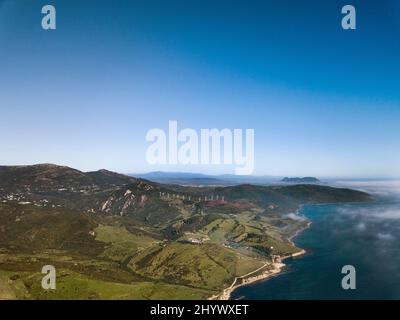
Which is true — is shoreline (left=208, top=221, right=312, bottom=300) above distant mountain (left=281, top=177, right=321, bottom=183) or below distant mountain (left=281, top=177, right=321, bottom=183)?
below

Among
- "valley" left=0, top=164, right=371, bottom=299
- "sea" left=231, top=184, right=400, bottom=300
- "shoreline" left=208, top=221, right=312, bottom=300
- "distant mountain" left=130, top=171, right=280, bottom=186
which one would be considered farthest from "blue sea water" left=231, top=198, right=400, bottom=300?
"distant mountain" left=130, top=171, right=280, bottom=186

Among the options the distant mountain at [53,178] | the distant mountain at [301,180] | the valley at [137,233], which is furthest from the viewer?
the distant mountain at [301,180]

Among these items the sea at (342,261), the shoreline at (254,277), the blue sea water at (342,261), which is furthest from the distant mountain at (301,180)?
the shoreline at (254,277)

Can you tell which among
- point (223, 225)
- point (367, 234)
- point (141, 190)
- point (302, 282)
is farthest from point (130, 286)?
point (141, 190)

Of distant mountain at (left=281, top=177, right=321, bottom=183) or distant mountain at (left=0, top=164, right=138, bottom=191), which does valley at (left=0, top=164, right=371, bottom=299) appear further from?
distant mountain at (left=281, top=177, right=321, bottom=183)

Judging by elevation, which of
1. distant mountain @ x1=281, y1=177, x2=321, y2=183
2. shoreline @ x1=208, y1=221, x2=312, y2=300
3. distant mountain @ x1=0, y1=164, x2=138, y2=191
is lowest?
shoreline @ x1=208, y1=221, x2=312, y2=300

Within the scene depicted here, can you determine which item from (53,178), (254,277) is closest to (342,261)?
(254,277)

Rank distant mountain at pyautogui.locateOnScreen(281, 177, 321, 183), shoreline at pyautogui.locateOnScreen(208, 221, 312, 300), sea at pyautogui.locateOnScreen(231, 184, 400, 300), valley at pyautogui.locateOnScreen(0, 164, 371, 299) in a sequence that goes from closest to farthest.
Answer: sea at pyautogui.locateOnScreen(231, 184, 400, 300), shoreline at pyautogui.locateOnScreen(208, 221, 312, 300), valley at pyautogui.locateOnScreen(0, 164, 371, 299), distant mountain at pyautogui.locateOnScreen(281, 177, 321, 183)

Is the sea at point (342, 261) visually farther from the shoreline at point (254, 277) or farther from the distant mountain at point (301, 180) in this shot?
the distant mountain at point (301, 180)

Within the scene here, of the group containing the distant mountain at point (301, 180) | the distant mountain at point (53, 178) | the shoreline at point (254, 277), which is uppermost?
the distant mountain at point (53, 178)

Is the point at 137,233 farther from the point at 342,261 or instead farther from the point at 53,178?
the point at 53,178

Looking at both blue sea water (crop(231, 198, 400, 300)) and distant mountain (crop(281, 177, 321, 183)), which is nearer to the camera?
blue sea water (crop(231, 198, 400, 300))
